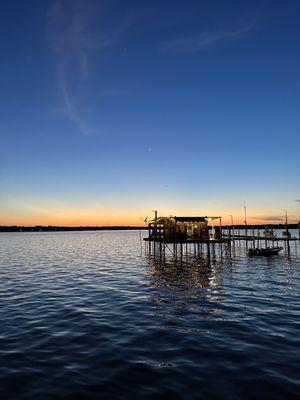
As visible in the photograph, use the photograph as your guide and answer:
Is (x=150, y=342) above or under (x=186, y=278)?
under

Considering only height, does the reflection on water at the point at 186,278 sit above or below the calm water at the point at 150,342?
above

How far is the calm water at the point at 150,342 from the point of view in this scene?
1045 cm

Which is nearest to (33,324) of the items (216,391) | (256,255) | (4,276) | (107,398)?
(107,398)

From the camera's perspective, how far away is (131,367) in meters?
11.9

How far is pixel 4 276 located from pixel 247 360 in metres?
31.2

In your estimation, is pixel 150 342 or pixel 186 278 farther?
pixel 186 278

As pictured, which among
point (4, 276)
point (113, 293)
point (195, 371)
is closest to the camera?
point (195, 371)

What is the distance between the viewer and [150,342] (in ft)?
48.3

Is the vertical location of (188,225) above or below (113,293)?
above

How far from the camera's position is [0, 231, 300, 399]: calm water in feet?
34.3

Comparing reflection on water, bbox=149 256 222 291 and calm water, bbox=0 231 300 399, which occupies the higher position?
reflection on water, bbox=149 256 222 291

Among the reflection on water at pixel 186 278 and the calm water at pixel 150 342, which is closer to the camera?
the calm water at pixel 150 342

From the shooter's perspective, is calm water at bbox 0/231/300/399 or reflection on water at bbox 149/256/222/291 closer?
calm water at bbox 0/231/300/399

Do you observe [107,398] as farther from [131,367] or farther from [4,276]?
[4,276]
